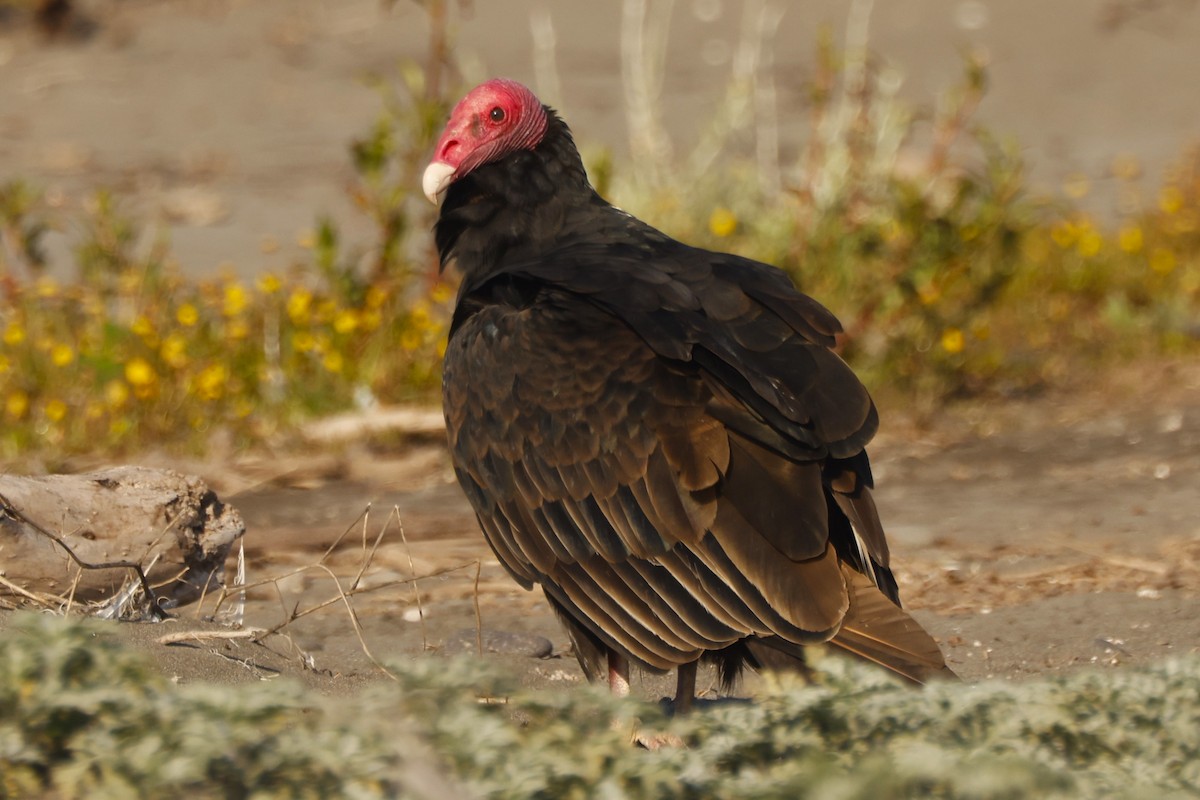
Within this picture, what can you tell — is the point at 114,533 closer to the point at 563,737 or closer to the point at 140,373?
the point at 563,737

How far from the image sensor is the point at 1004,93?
11766mm

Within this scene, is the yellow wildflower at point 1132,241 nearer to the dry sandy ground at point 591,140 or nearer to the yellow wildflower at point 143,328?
the dry sandy ground at point 591,140

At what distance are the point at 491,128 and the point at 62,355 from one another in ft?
8.19

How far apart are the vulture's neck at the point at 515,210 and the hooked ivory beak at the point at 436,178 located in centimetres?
5

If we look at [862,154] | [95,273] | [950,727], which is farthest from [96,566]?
[862,154]

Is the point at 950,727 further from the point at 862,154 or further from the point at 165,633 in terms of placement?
the point at 862,154

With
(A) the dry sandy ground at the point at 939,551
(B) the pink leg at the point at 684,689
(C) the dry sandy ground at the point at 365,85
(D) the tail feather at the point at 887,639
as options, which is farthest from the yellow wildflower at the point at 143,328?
(D) the tail feather at the point at 887,639

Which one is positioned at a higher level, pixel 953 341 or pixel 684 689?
pixel 953 341

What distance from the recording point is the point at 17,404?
5.73 metres

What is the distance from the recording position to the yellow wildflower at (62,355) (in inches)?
230

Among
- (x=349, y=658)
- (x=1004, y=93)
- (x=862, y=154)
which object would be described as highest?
(x=1004, y=93)

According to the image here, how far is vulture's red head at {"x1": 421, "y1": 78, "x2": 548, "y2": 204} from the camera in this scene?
13.3 feet

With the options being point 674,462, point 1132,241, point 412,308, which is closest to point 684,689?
point 674,462

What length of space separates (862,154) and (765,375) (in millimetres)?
3919
